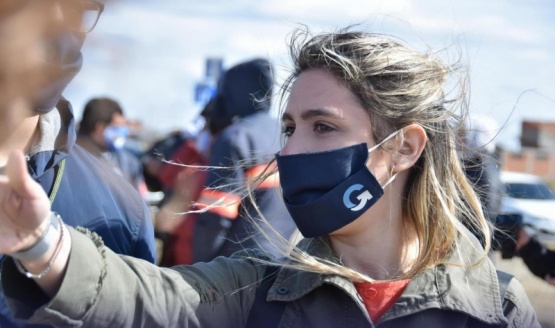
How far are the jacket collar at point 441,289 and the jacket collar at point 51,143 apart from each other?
0.60 m

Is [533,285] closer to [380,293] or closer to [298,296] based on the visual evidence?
Answer: [380,293]

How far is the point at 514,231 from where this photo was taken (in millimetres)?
3074

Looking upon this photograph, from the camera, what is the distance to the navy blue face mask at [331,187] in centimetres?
188

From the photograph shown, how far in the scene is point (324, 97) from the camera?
1936mm

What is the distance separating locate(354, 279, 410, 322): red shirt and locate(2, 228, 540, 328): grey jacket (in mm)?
44

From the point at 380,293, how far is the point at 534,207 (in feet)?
6.46

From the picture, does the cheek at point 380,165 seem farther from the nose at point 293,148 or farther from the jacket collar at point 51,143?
the jacket collar at point 51,143

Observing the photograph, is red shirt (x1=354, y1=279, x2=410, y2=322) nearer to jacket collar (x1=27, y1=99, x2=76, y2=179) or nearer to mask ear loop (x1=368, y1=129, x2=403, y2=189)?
mask ear loop (x1=368, y1=129, x2=403, y2=189)

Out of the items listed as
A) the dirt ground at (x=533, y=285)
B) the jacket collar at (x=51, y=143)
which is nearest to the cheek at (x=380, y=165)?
the jacket collar at (x=51, y=143)

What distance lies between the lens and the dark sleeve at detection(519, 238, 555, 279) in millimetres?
2854

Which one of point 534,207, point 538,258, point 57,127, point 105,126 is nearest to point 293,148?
point 57,127

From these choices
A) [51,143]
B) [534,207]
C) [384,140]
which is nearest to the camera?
[51,143]

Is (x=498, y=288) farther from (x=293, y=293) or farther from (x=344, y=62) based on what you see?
(x=344, y=62)

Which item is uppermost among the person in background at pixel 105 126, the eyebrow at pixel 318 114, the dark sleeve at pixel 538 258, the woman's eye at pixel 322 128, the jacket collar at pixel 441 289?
the eyebrow at pixel 318 114
